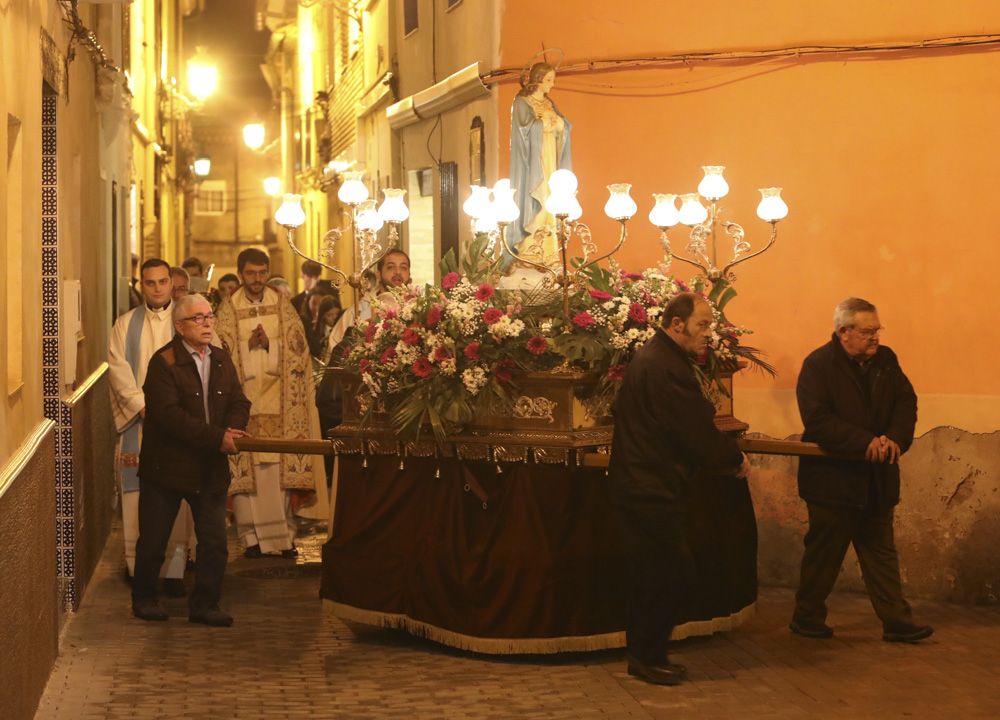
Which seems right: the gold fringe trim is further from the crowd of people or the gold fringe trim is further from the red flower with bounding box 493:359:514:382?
the red flower with bounding box 493:359:514:382

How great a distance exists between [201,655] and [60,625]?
100 cm

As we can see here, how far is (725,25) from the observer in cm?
1141

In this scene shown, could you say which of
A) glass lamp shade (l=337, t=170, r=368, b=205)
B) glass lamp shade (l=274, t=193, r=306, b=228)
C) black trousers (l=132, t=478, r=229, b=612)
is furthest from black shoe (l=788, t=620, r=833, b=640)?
glass lamp shade (l=274, t=193, r=306, b=228)

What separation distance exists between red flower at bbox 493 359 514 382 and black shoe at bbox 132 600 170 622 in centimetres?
271

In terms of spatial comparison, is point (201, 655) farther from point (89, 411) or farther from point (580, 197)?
point (580, 197)

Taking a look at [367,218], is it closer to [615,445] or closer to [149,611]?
[149,611]

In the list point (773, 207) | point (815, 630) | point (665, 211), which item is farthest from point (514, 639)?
point (773, 207)

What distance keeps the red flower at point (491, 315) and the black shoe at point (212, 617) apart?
8.04 feet

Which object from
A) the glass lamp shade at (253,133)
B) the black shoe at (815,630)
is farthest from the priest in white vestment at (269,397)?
the glass lamp shade at (253,133)

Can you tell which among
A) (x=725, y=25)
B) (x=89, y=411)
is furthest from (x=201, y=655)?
(x=725, y=25)

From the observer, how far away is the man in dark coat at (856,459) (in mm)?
8703

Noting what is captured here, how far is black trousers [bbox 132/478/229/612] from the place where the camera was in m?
9.38

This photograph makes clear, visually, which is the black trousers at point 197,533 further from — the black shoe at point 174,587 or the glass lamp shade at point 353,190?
the glass lamp shade at point 353,190

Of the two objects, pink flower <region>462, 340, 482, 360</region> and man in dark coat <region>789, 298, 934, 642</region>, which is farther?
man in dark coat <region>789, 298, 934, 642</region>
